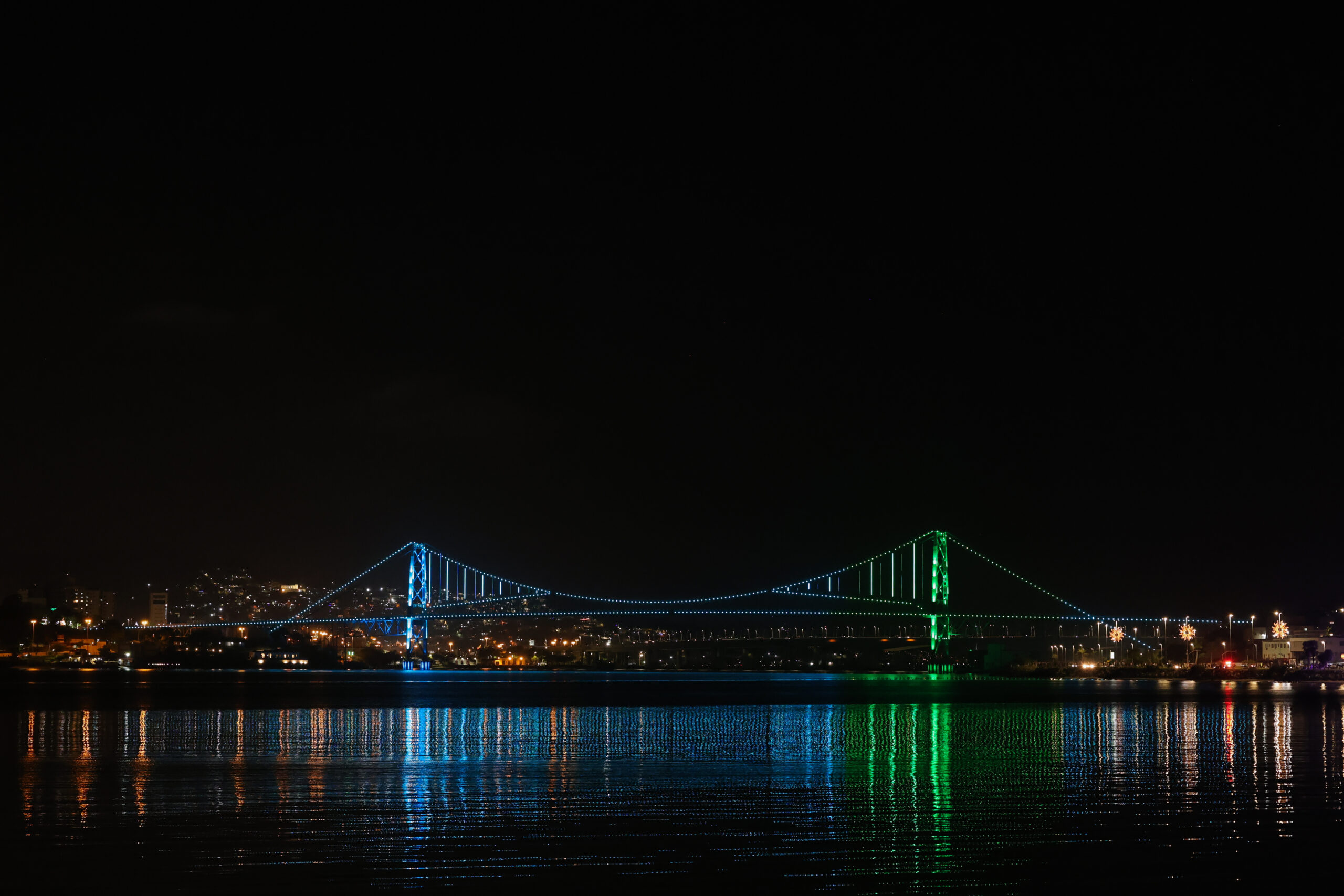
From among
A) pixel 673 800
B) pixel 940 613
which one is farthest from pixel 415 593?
pixel 673 800

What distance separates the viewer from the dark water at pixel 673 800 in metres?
8.14

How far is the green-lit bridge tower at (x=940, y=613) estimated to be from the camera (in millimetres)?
63312

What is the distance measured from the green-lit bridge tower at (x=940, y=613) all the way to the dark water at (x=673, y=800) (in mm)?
39136

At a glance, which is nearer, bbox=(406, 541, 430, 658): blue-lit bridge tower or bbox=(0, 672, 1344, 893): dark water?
bbox=(0, 672, 1344, 893): dark water

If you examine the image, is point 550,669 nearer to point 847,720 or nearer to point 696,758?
point 847,720

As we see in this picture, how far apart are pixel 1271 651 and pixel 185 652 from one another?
62.3m

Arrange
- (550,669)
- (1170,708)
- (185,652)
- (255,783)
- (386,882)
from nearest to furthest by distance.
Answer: (386,882) < (255,783) < (1170,708) < (550,669) < (185,652)

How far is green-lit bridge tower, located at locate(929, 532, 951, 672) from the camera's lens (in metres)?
63.3

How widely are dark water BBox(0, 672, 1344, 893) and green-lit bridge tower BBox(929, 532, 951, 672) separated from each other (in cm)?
3914

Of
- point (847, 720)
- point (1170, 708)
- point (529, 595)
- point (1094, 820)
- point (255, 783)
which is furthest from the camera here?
point (529, 595)

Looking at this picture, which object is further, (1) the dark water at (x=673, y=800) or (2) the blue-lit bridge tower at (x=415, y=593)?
(2) the blue-lit bridge tower at (x=415, y=593)

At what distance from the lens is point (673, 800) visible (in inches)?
443

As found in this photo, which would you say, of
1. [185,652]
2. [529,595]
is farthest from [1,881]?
[185,652]

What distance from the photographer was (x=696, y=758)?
50.0 feet
